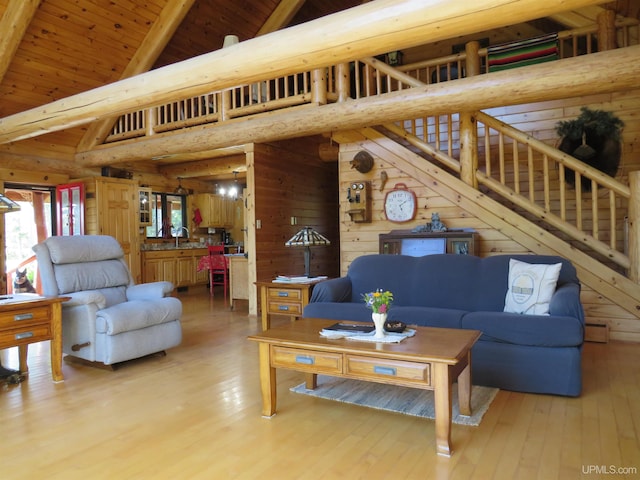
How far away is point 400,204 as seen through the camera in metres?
5.37

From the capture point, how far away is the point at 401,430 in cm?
239

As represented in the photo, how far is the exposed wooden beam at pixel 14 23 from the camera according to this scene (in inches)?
186

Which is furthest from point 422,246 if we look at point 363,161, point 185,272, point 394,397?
point 185,272

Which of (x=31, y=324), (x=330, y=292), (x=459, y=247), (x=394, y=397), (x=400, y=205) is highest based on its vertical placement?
(x=400, y=205)

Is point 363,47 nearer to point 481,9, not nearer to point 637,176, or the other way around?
point 481,9

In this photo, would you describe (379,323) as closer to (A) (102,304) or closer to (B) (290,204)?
(A) (102,304)

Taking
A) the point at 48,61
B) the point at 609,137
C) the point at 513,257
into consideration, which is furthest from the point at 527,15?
the point at 48,61

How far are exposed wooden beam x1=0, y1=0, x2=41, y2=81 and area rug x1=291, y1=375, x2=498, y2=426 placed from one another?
4899 millimetres

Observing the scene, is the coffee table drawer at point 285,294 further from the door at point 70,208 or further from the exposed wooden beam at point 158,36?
the door at point 70,208

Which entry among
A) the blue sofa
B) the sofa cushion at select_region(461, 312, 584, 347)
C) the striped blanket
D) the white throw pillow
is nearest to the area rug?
the blue sofa

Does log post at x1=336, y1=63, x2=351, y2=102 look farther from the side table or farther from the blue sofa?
the side table

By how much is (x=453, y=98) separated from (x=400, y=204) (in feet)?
4.93

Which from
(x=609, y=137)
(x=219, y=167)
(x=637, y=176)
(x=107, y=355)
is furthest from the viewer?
(x=219, y=167)

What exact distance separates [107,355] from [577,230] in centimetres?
443
